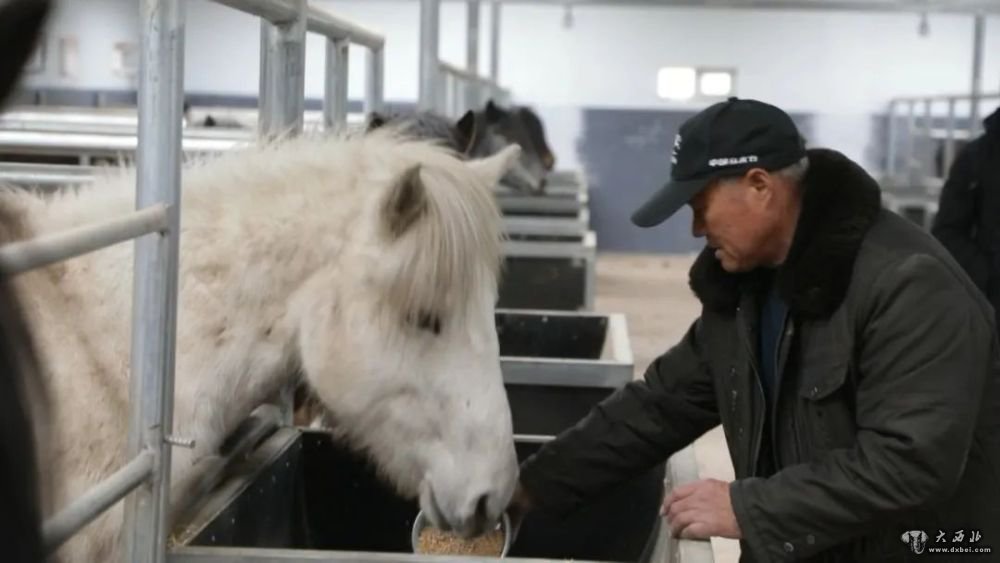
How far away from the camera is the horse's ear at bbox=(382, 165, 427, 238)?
1526mm

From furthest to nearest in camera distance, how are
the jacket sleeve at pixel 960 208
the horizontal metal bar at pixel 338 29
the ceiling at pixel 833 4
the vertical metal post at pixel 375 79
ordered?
the ceiling at pixel 833 4 → the jacket sleeve at pixel 960 208 → the vertical metal post at pixel 375 79 → the horizontal metal bar at pixel 338 29

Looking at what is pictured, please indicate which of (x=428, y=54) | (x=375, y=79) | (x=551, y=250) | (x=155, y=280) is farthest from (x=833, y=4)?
(x=155, y=280)

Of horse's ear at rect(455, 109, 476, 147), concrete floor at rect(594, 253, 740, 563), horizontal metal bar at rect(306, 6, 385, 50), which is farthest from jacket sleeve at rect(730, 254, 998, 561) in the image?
concrete floor at rect(594, 253, 740, 563)

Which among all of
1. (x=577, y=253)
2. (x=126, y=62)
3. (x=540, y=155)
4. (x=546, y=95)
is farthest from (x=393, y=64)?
(x=577, y=253)

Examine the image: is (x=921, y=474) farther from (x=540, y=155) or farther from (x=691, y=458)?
(x=540, y=155)

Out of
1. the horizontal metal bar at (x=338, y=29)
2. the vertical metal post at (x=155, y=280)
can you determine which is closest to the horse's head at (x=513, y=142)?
the horizontal metal bar at (x=338, y=29)

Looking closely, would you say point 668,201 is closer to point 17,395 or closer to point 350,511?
point 350,511

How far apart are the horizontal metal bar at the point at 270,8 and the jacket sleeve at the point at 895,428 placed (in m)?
0.87

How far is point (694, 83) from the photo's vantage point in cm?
1226

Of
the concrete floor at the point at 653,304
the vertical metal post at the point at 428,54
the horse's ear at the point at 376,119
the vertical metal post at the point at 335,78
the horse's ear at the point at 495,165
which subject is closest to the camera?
the horse's ear at the point at 495,165

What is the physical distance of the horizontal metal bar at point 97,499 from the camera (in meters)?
1.15

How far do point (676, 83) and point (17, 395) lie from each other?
12.1m

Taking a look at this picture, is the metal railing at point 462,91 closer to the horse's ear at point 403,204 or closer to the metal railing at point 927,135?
the metal railing at point 927,135

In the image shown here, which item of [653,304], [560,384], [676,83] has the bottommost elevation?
[653,304]
